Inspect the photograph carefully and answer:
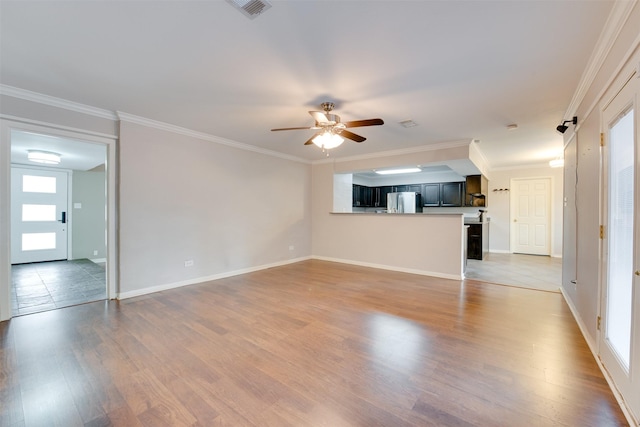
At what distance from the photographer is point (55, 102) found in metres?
3.14

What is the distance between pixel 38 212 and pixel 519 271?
35.7 feet

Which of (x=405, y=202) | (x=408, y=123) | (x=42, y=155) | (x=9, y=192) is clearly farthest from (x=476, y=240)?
(x=42, y=155)

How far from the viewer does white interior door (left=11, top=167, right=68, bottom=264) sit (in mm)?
6059

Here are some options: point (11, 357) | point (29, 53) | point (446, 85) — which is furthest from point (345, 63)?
point (11, 357)

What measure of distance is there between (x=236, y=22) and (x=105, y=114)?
2833 millimetres

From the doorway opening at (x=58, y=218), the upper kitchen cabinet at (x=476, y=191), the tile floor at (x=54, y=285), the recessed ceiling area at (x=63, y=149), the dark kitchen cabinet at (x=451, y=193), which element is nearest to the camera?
the tile floor at (x=54, y=285)

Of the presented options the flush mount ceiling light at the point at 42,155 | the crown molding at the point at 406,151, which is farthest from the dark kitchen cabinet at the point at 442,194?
the flush mount ceiling light at the point at 42,155

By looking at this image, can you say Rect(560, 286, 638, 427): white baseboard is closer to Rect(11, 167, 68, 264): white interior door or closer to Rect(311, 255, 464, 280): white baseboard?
Rect(311, 255, 464, 280): white baseboard

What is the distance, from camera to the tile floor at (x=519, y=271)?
14.5 ft

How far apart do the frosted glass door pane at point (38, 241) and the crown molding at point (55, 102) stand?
5.06 meters

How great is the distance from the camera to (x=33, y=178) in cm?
622

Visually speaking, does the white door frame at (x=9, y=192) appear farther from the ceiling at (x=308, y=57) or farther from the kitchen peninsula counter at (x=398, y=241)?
the kitchen peninsula counter at (x=398, y=241)

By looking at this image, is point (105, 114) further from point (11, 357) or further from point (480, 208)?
point (480, 208)

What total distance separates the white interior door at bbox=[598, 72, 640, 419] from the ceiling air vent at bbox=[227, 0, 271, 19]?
88.8 inches
